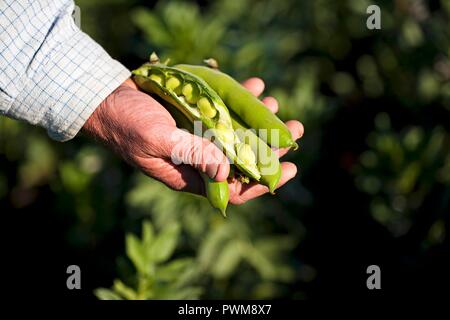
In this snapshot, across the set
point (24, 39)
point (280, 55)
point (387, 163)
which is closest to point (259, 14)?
point (280, 55)

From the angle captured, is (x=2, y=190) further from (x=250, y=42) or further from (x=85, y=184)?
(x=250, y=42)

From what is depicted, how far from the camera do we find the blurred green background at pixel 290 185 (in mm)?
4473

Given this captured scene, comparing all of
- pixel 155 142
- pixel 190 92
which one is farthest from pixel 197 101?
pixel 155 142

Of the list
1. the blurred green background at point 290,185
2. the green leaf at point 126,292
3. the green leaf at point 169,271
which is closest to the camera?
the green leaf at point 126,292

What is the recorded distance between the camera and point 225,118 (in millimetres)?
3070

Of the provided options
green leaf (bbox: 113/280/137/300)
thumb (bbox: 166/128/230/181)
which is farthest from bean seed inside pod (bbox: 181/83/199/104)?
green leaf (bbox: 113/280/137/300)

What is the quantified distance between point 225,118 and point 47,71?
0.80 m

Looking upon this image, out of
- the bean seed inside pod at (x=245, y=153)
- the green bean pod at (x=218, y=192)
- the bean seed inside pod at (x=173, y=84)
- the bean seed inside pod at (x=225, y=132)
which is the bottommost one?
the green bean pod at (x=218, y=192)

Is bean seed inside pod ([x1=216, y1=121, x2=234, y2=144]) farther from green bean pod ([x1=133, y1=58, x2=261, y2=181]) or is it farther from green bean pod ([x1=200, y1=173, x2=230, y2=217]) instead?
green bean pod ([x1=200, y1=173, x2=230, y2=217])

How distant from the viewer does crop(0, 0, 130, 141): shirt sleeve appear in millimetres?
3062

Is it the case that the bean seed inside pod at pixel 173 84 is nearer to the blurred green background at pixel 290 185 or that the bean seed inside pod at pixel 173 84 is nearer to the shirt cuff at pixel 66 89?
the shirt cuff at pixel 66 89

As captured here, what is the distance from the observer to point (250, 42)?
497 centimetres

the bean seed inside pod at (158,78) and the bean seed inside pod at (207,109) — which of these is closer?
the bean seed inside pod at (207,109)

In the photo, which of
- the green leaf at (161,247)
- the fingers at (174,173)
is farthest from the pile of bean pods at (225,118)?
the green leaf at (161,247)
